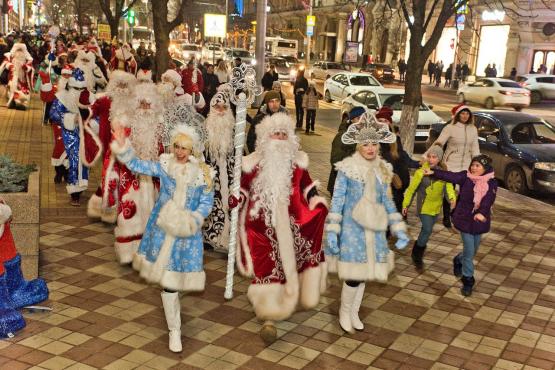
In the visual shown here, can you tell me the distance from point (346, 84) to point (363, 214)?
22547 mm

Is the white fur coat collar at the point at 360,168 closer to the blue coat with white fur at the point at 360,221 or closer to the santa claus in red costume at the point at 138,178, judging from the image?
the blue coat with white fur at the point at 360,221

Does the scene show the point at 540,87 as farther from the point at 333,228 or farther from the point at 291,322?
the point at 333,228

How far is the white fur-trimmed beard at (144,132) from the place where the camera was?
7.32 metres

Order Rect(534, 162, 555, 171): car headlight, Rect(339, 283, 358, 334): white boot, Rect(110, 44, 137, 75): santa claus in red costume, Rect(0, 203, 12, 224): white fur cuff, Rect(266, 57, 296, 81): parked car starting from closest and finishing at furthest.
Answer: Rect(0, 203, 12, 224): white fur cuff, Rect(339, 283, 358, 334): white boot, Rect(534, 162, 555, 171): car headlight, Rect(110, 44, 137, 75): santa claus in red costume, Rect(266, 57, 296, 81): parked car

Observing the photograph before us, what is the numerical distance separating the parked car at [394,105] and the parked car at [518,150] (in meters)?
3.83

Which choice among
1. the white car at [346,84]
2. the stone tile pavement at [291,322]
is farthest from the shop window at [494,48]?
the stone tile pavement at [291,322]

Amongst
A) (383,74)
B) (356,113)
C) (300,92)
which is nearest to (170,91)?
(356,113)

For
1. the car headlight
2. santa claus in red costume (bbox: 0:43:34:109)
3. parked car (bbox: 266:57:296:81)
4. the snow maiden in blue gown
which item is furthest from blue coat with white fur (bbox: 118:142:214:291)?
parked car (bbox: 266:57:296:81)

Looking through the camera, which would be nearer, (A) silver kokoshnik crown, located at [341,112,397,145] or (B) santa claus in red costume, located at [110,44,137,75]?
(A) silver kokoshnik crown, located at [341,112,397,145]

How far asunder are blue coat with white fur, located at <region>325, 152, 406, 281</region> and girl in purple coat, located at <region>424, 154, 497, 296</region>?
149 cm

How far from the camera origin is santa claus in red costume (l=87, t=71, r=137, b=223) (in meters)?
7.88

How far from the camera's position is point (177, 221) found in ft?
17.6

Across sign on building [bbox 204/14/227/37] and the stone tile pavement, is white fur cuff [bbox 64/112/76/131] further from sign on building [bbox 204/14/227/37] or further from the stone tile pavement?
sign on building [bbox 204/14/227/37]

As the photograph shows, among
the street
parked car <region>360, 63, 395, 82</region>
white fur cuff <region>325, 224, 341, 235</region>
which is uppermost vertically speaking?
parked car <region>360, 63, 395, 82</region>
